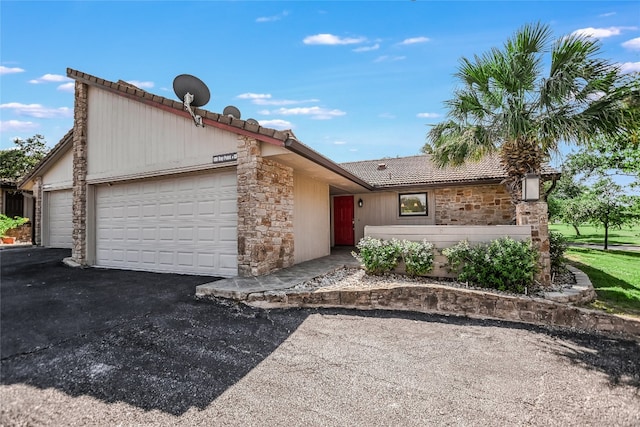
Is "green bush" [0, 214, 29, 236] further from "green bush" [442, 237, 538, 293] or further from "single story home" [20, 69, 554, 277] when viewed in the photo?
"green bush" [442, 237, 538, 293]

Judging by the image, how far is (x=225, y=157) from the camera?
6.82m

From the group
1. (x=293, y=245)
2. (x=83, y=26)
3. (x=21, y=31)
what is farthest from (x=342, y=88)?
(x=21, y=31)

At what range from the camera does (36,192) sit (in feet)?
43.7

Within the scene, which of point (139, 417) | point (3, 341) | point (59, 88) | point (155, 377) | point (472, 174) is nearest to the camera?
point (139, 417)

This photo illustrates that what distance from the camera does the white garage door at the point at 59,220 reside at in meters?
12.4

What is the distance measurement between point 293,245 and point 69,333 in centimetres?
498

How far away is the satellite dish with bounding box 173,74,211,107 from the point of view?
6969 mm

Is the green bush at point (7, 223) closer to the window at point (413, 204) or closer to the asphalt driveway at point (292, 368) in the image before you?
the asphalt driveway at point (292, 368)

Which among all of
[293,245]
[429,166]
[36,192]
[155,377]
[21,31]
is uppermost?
[21,31]

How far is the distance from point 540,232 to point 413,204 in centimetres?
626

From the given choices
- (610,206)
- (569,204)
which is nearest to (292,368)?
(610,206)

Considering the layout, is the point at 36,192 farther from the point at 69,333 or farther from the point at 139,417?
the point at 139,417

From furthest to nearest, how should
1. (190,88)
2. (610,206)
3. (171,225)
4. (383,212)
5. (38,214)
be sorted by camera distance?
(610,206)
(38,214)
(383,212)
(171,225)
(190,88)

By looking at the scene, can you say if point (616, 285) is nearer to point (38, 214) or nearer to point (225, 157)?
point (225, 157)
